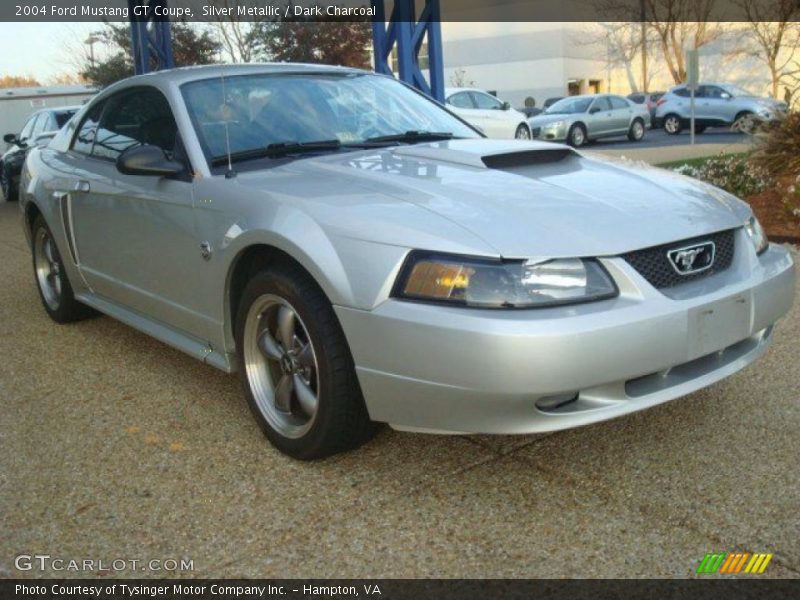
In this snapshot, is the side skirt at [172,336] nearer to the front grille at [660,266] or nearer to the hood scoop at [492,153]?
the hood scoop at [492,153]

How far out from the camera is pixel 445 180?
3146mm

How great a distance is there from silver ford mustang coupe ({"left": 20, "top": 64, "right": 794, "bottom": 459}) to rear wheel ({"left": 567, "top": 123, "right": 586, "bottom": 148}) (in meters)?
19.5

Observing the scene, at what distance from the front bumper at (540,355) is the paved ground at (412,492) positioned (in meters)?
0.34

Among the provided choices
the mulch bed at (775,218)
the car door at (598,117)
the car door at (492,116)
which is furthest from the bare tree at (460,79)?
the mulch bed at (775,218)

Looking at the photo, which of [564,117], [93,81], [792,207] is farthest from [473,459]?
[93,81]

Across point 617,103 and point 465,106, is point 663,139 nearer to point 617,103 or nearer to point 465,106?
point 617,103

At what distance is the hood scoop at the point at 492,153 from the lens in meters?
3.45

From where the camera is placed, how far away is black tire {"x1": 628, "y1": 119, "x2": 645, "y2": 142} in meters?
24.8

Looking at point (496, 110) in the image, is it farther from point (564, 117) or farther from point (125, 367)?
point (125, 367)

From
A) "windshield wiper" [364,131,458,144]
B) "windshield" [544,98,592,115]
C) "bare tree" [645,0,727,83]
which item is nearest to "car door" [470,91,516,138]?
"windshield" [544,98,592,115]

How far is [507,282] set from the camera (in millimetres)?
2588

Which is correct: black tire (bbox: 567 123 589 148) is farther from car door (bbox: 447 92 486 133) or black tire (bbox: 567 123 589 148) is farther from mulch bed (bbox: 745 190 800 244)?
mulch bed (bbox: 745 190 800 244)

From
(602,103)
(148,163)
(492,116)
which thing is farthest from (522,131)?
(148,163)

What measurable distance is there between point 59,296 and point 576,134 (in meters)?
19.6
